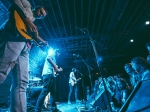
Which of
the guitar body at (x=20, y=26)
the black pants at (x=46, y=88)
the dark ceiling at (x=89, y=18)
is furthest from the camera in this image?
the dark ceiling at (x=89, y=18)

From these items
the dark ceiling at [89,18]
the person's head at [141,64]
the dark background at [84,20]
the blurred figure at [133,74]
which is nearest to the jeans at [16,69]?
the dark background at [84,20]

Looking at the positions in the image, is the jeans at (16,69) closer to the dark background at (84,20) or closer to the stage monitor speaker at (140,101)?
the stage monitor speaker at (140,101)

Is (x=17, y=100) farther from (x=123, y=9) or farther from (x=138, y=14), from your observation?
(x=138, y=14)

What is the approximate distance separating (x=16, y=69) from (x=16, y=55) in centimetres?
23

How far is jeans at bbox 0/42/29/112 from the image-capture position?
1641mm

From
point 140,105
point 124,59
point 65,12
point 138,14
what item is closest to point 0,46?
point 140,105

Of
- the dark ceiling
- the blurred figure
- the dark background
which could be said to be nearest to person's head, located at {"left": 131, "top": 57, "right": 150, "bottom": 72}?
the blurred figure

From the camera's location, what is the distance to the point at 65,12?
7004 millimetres

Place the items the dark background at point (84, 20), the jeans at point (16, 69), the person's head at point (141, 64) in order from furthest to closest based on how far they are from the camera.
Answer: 1. the dark background at point (84, 20)
2. the person's head at point (141, 64)
3. the jeans at point (16, 69)

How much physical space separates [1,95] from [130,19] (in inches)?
348

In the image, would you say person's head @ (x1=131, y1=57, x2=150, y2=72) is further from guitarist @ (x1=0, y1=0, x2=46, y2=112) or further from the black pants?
guitarist @ (x1=0, y1=0, x2=46, y2=112)

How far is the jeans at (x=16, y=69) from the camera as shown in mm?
1641

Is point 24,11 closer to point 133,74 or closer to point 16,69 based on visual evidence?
point 16,69

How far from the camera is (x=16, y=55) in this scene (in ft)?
5.76
